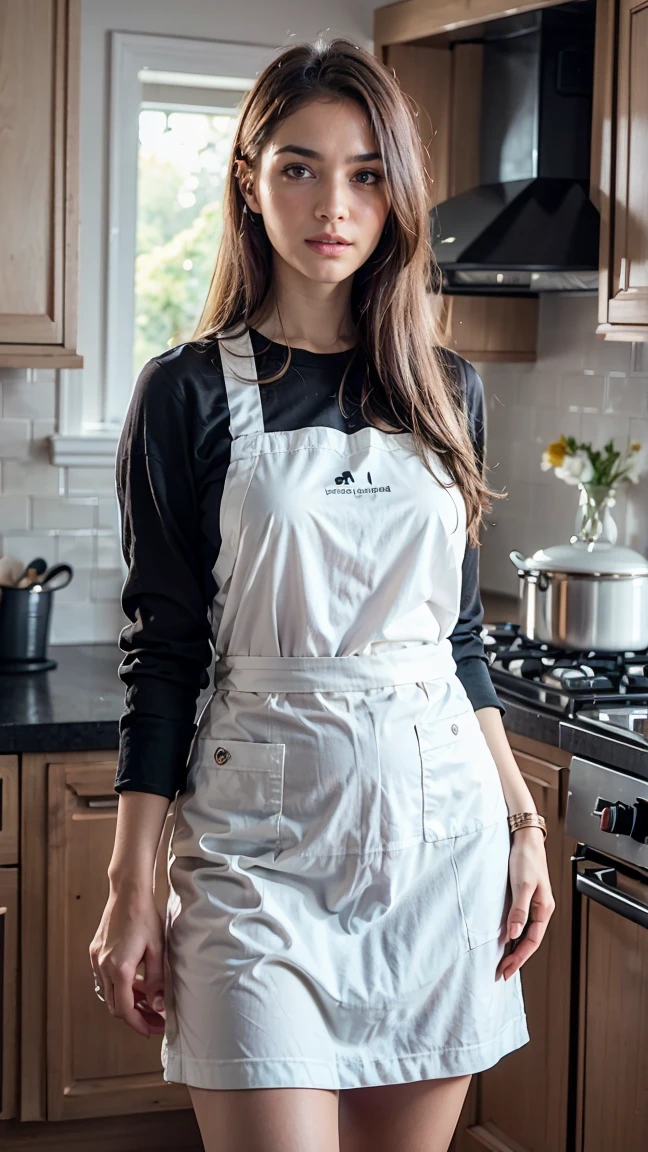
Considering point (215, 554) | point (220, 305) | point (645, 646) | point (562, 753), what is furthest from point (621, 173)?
point (215, 554)

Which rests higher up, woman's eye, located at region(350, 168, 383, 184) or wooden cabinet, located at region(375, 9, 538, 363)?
wooden cabinet, located at region(375, 9, 538, 363)

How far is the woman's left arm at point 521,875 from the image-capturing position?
5.03 feet

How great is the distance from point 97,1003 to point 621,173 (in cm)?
194

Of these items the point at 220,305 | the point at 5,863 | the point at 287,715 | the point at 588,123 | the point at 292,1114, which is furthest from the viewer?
the point at 588,123

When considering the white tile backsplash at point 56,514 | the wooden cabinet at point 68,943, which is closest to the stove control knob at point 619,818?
the wooden cabinet at point 68,943

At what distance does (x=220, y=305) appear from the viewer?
1.61 meters

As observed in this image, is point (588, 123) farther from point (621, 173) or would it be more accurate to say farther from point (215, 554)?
point (215, 554)

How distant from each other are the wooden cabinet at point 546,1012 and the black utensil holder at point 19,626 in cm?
112

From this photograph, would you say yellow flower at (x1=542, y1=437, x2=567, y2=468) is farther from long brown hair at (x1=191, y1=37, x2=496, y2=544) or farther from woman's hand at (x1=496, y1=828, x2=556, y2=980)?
woman's hand at (x1=496, y1=828, x2=556, y2=980)

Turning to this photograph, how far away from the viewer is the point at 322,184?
1.48 metres

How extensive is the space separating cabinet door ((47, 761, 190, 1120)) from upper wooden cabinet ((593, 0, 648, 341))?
1.34 metres

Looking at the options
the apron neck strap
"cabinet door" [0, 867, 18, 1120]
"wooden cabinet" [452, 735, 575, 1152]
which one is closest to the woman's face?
the apron neck strap

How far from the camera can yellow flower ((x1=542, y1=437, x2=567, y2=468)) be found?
326 centimetres

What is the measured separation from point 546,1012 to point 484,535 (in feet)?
5.37
